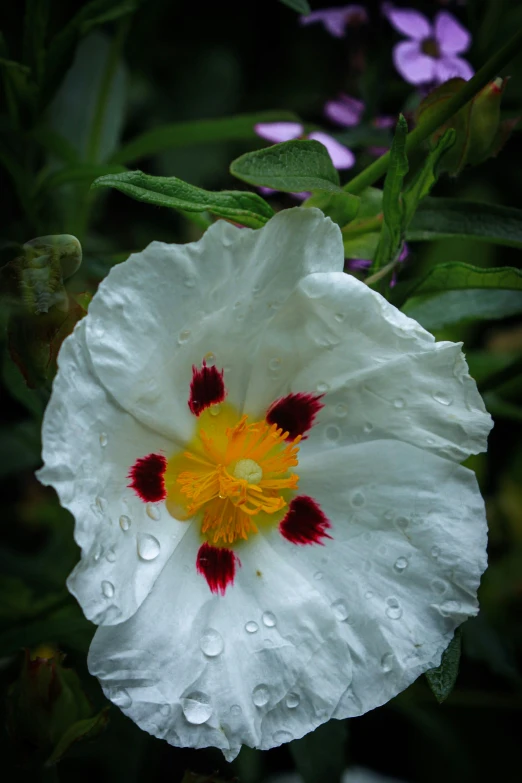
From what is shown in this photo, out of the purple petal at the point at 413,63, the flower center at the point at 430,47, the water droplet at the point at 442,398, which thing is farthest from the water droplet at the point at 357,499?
the flower center at the point at 430,47

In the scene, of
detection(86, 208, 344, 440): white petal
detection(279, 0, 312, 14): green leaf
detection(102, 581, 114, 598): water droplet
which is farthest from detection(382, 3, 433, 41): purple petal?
detection(102, 581, 114, 598): water droplet

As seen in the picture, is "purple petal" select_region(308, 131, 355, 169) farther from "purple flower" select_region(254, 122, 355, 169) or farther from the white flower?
the white flower

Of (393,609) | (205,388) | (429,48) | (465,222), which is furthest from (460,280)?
(429,48)

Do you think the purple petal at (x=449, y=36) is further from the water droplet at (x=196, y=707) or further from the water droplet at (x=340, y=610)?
the water droplet at (x=196, y=707)

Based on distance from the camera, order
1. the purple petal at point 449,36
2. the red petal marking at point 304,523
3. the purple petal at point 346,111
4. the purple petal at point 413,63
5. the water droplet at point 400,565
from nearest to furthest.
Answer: the water droplet at point 400,565
the red petal marking at point 304,523
the purple petal at point 413,63
the purple petal at point 449,36
the purple petal at point 346,111

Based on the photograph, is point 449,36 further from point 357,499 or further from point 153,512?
point 153,512

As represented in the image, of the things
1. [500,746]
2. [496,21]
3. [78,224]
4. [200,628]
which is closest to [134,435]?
[200,628]
